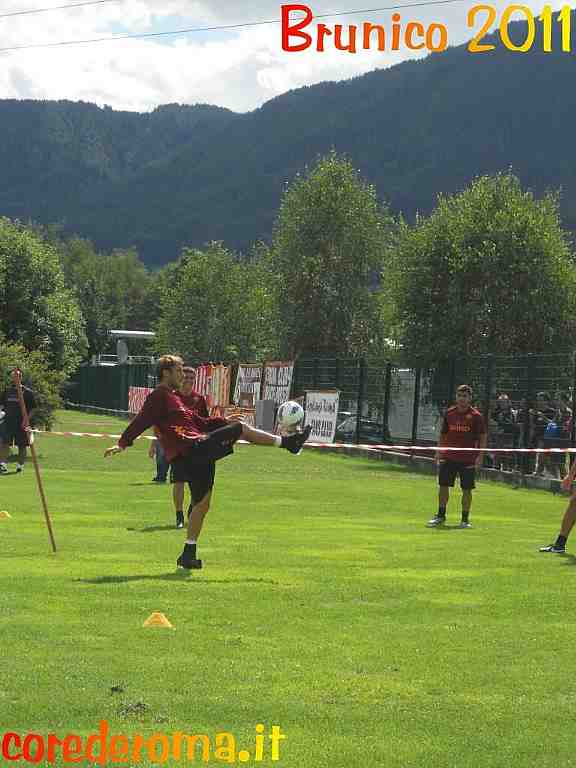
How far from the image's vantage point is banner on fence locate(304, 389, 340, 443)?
41.1 m

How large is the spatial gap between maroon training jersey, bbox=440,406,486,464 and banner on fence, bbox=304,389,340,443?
21856 mm

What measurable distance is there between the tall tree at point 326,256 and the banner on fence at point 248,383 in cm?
1804

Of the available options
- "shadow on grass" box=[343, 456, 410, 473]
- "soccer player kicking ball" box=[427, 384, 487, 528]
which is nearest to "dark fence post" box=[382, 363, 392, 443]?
"shadow on grass" box=[343, 456, 410, 473]

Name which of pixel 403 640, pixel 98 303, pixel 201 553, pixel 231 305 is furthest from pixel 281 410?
pixel 98 303

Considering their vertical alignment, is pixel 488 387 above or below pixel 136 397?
above

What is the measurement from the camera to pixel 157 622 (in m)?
9.11

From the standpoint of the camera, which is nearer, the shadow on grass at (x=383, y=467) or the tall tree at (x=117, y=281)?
the shadow on grass at (x=383, y=467)

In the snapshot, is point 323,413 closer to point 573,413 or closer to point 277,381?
point 277,381

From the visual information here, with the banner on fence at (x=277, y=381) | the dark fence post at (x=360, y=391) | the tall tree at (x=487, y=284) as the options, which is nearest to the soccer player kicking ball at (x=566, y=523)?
the tall tree at (x=487, y=284)

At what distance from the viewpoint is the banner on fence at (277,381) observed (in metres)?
44.6

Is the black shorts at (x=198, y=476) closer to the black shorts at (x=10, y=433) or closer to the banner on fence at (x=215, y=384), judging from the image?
the black shorts at (x=10, y=433)

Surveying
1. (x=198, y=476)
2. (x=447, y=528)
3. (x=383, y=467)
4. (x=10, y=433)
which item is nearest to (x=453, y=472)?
(x=447, y=528)

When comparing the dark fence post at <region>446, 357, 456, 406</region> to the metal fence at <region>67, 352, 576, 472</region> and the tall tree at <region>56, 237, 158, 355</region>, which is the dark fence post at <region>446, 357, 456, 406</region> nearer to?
the metal fence at <region>67, 352, 576, 472</region>

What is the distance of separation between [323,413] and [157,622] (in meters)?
32.8
